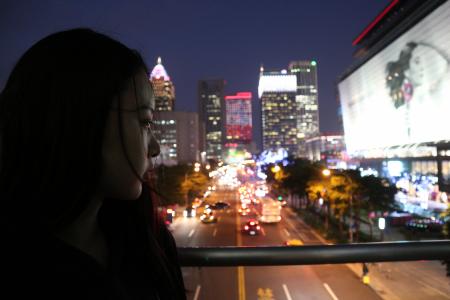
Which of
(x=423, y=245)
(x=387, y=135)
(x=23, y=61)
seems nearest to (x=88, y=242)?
(x=23, y=61)

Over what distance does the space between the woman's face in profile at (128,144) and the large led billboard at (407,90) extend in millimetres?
43181

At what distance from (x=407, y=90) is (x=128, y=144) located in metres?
51.1

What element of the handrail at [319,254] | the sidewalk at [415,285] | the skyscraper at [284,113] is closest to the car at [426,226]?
the sidewalk at [415,285]

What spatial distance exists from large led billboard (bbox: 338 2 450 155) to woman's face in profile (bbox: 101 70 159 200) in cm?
4318

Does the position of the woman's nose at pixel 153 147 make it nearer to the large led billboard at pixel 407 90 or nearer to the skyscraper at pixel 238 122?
the large led billboard at pixel 407 90

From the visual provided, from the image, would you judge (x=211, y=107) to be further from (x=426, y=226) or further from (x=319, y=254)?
(x=319, y=254)

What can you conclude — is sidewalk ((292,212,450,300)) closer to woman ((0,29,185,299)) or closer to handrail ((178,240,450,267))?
handrail ((178,240,450,267))

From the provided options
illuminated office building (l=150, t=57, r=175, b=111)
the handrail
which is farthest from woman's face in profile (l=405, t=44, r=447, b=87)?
illuminated office building (l=150, t=57, r=175, b=111)

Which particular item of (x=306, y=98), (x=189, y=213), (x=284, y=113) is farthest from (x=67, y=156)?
(x=306, y=98)

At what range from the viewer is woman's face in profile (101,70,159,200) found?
38.0 inches

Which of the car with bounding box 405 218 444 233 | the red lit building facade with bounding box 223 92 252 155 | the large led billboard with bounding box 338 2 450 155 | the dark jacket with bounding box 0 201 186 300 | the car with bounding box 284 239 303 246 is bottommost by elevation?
the car with bounding box 405 218 444 233

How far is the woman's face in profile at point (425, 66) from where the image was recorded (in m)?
39.4

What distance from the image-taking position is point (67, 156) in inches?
35.2

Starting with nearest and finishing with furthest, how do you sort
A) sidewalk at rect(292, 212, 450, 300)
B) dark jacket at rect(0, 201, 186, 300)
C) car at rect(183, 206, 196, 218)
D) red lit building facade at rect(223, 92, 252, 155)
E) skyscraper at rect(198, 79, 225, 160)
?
dark jacket at rect(0, 201, 186, 300), sidewalk at rect(292, 212, 450, 300), car at rect(183, 206, 196, 218), skyscraper at rect(198, 79, 225, 160), red lit building facade at rect(223, 92, 252, 155)
